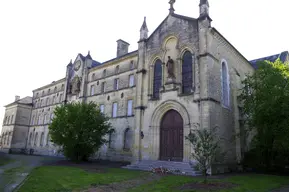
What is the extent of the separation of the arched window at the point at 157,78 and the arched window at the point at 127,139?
275 inches

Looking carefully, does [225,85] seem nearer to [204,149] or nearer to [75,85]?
[204,149]

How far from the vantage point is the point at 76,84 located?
35719mm

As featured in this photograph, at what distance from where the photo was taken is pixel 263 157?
19.3 metres

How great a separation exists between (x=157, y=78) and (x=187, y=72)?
10.6ft

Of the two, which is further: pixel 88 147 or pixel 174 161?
pixel 88 147

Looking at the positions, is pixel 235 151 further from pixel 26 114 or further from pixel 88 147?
pixel 26 114

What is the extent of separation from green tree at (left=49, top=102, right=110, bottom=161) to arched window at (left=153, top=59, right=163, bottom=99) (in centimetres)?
621

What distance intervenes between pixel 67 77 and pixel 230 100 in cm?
2653

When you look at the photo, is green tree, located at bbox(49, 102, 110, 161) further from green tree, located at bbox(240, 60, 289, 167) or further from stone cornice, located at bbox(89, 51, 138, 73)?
green tree, located at bbox(240, 60, 289, 167)

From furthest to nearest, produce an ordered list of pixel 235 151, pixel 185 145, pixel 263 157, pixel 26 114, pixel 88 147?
pixel 26 114 < pixel 88 147 < pixel 235 151 < pixel 263 157 < pixel 185 145

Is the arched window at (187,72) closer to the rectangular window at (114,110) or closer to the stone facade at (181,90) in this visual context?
the stone facade at (181,90)

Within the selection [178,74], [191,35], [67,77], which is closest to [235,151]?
[178,74]

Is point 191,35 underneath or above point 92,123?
above

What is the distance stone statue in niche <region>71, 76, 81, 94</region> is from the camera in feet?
116
